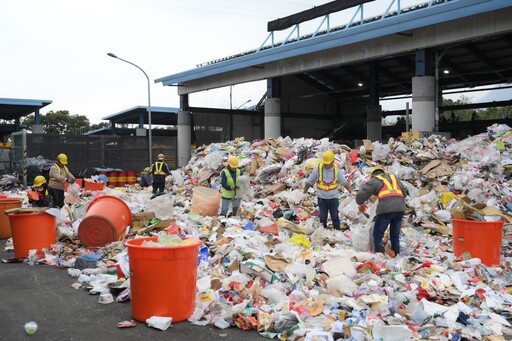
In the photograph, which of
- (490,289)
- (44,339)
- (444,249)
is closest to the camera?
(44,339)

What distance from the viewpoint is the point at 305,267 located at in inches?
223

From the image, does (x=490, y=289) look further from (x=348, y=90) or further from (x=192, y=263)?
(x=348, y=90)

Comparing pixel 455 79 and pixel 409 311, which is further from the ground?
pixel 455 79

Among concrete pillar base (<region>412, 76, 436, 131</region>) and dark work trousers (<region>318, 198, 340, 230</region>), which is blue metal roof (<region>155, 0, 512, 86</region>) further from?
dark work trousers (<region>318, 198, 340, 230</region>)

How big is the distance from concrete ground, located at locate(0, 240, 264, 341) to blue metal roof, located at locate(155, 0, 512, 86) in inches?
539

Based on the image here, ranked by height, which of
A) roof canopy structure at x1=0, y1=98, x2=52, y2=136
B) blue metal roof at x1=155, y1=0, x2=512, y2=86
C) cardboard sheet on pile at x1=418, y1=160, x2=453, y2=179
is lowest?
cardboard sheet on pile at x1=418, y1=160, x2=453, y2=179

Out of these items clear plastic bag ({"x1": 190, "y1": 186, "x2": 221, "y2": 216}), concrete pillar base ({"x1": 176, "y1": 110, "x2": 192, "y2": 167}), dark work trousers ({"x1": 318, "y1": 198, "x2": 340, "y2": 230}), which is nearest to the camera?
dark work trousers ({"x1": 318, "y1": 198, "x2": 340, "y2": 230})

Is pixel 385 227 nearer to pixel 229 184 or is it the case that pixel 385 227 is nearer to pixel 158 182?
pixel 229 184

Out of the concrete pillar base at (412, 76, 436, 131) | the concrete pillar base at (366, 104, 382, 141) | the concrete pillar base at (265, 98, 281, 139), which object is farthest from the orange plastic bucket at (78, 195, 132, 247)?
the concrete pillar base at (366, 104, 382, 141)

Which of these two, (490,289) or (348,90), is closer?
(490,289)

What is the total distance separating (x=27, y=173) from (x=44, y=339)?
16.0 m

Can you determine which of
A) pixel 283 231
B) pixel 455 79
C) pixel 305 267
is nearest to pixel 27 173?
pixel 283 231

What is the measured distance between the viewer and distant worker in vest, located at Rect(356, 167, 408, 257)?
21.3ft

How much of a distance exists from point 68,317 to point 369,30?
1635 cm
